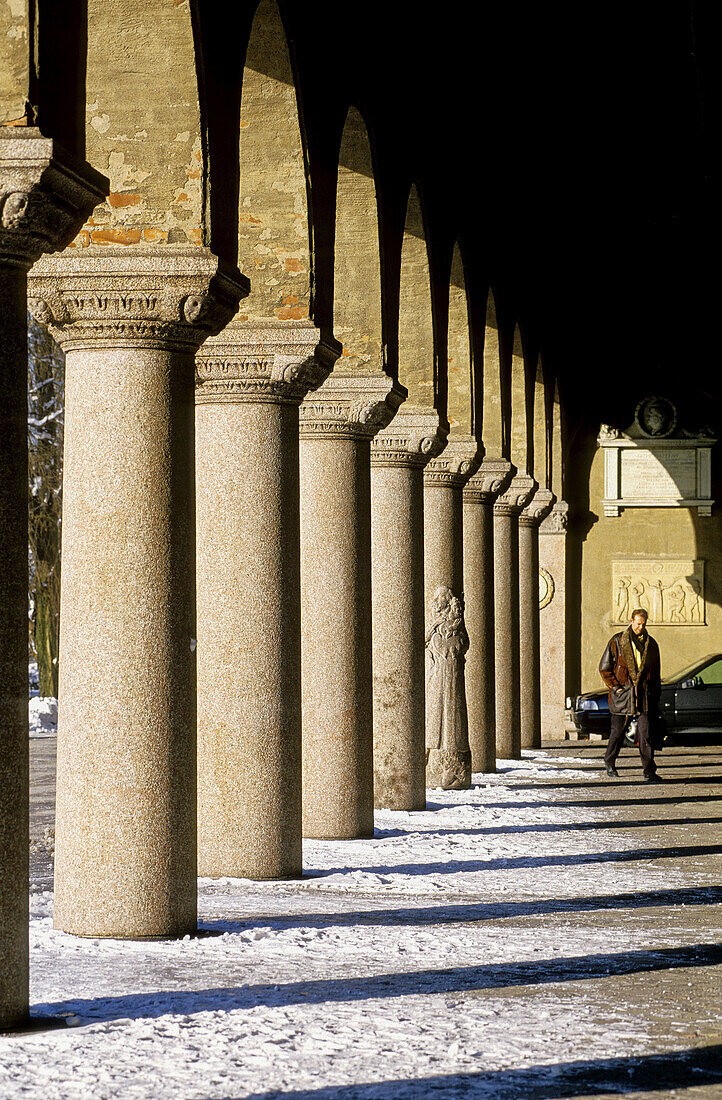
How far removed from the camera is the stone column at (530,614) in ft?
72.2

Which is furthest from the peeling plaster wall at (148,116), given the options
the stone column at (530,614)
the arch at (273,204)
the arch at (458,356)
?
the stone column at (530,614)

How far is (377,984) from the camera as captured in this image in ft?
21.2

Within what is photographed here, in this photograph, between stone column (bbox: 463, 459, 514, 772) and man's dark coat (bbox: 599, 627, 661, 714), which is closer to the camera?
man's dark coat (bbox: 599, 627, 661, 714)

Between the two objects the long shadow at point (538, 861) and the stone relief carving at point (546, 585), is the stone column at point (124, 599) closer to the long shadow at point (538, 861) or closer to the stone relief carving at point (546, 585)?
the long shadow at point (538, 861)

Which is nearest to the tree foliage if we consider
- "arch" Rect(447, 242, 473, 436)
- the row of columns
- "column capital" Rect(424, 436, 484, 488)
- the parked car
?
the parked car

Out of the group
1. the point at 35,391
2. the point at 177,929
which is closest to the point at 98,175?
the point at 177,929

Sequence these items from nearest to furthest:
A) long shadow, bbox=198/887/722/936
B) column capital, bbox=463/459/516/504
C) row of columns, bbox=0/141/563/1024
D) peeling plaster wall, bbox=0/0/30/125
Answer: peeling plaster wall, bbox=0/0/30/125, row of columns, bbox=0/141/563/1024, long shadow, bbox=198/887/722/936, column capital, bbox=463/459/516/504

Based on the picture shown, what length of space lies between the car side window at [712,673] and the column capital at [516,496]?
5.60m

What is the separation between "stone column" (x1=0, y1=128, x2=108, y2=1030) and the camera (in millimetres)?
5406


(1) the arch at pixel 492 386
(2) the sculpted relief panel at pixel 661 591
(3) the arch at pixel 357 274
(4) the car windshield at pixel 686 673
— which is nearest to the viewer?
(3) the arch at pixel 357 274

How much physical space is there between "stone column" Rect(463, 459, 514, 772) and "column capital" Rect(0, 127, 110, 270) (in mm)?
11781

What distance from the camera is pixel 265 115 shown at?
31.2 ft

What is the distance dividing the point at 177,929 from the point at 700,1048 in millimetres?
2634

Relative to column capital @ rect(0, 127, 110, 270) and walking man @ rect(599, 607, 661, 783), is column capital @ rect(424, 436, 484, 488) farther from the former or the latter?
column capital @ rect(0, 127, 110, 270)
